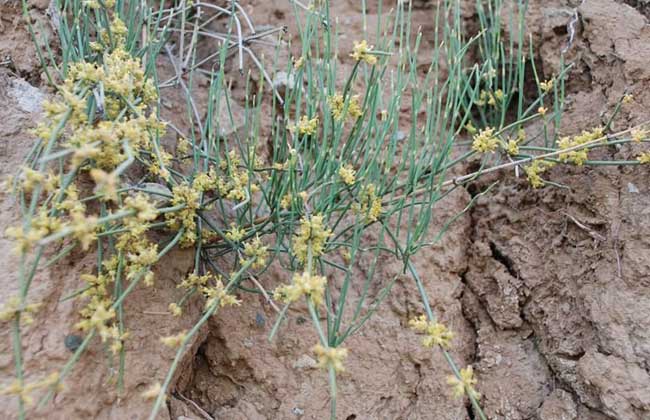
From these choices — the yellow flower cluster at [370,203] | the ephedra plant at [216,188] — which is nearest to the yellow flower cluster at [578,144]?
the ephedra plant at [216,188]

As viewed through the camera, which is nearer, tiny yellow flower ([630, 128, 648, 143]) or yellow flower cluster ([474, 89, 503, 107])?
tiny yellow flower ([630, 128, 648, 143])

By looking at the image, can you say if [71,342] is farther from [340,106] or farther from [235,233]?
[340,106]

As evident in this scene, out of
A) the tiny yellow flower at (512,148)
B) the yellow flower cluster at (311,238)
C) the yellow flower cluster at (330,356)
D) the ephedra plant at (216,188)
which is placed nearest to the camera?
the yellow flower cluster at (330,356)

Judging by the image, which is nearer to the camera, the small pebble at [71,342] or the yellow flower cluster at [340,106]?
the small pebble at [71,342]

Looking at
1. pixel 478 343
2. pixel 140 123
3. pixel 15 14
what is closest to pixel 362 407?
pixel 478 343

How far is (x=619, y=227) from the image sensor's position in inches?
63.6

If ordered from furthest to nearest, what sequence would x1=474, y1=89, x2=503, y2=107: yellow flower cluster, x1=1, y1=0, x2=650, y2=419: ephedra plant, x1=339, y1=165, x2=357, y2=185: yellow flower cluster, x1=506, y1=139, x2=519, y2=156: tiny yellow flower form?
x1=474, y1=89, x2=503, y2=107: yellow flower cluster
x1=506, y1=139, x2=519, y2=156: tiny yellow flower
x1=339, y1=165, x2=357, y2=185: yellow flower cluster
x1=1, y1=0, x2=650, y2=419: ephedra plant

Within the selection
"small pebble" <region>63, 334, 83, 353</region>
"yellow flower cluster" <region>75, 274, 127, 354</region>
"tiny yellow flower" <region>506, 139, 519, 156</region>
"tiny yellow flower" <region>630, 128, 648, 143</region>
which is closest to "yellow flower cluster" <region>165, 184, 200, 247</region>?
"yellow flower cluster" <region>75, 274, 127, 354</region>

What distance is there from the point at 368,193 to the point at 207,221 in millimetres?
388

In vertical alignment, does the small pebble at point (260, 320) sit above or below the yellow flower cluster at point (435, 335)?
below

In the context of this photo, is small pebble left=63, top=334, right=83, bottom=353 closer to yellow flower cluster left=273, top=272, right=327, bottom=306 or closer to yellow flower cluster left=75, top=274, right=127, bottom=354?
yellow flower cluster left=75, top=274, right=127, bottom=354

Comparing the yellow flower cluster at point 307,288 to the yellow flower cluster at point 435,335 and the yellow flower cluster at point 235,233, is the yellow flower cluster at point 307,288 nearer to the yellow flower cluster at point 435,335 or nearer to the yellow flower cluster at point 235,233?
the yellow flower cluster at point 435,335

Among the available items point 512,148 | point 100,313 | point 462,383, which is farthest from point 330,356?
Result: point 512,148

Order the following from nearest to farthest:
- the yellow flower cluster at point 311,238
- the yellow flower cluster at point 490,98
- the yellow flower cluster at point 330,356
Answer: the yellow flower cluster at point 330,356
the yellow flower cluster at point 311,238
the yellow flower cluster at point 490,98
